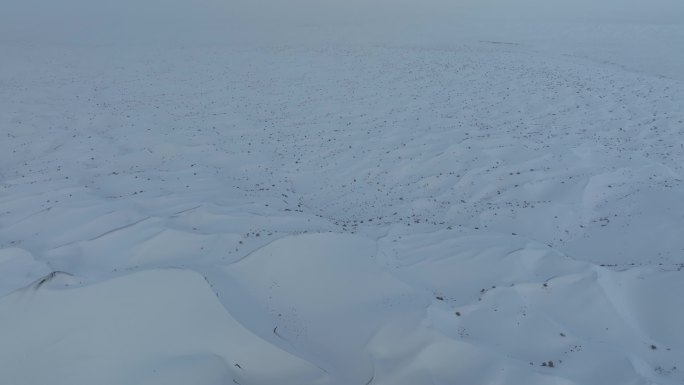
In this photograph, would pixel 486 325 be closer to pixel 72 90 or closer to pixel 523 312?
pixel 523 312

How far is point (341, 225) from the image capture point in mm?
5508

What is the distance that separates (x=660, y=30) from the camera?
62.1ft

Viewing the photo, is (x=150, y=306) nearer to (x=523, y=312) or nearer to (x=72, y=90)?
(x=523, y=312)

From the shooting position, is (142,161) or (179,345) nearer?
(179,345)

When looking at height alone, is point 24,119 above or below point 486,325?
above

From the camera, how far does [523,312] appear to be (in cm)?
403

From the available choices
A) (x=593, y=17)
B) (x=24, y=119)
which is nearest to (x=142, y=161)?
(x=24, y=119)

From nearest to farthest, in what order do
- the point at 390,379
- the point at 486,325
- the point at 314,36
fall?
1. the point at 390,379
2. the point at 486,325
3. the point at 314,36

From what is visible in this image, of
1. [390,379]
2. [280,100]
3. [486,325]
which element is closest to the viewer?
[390,379]

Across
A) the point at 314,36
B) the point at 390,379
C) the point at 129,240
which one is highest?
the point at 314,36

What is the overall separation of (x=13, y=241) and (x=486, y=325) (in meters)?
4.21

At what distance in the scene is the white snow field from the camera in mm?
3637

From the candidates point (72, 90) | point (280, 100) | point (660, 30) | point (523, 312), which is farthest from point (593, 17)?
point (523, 312)

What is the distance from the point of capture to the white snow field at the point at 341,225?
3637mm
